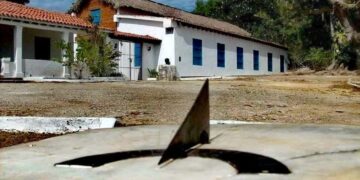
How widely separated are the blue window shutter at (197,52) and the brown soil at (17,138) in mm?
20644

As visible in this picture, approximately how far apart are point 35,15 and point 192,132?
1942 centimetres

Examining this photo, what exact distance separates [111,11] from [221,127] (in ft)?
77.3

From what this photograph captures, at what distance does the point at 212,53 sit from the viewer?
2692cm

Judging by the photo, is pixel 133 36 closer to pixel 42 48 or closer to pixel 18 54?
pixel 42 48

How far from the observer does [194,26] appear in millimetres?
24922

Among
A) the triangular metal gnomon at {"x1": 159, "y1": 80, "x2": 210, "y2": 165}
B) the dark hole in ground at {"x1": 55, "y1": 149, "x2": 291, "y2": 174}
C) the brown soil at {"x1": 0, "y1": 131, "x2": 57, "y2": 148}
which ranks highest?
the triangular metal gnomon at {"x1": 159, "y1": 80, "x2": 210, "y2": 165}

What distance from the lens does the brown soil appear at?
4.59 meters

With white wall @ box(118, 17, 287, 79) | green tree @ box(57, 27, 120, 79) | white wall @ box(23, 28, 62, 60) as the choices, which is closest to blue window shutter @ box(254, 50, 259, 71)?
white wall @ box(118, 17, 287, 79)

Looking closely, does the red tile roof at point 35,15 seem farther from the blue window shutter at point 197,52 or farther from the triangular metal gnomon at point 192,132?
the triangular metal gnomon at point 192,132

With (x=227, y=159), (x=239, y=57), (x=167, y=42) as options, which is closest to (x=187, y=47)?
(x=167, y=42)

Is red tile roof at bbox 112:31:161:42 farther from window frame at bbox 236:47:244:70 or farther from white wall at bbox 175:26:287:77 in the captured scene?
window frame at bbox 236:47:244:70

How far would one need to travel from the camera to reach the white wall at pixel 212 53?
80.4 feet

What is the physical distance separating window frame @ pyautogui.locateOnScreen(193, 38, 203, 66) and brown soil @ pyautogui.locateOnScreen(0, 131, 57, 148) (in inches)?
813

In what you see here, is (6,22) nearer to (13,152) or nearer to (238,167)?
(13,152)
